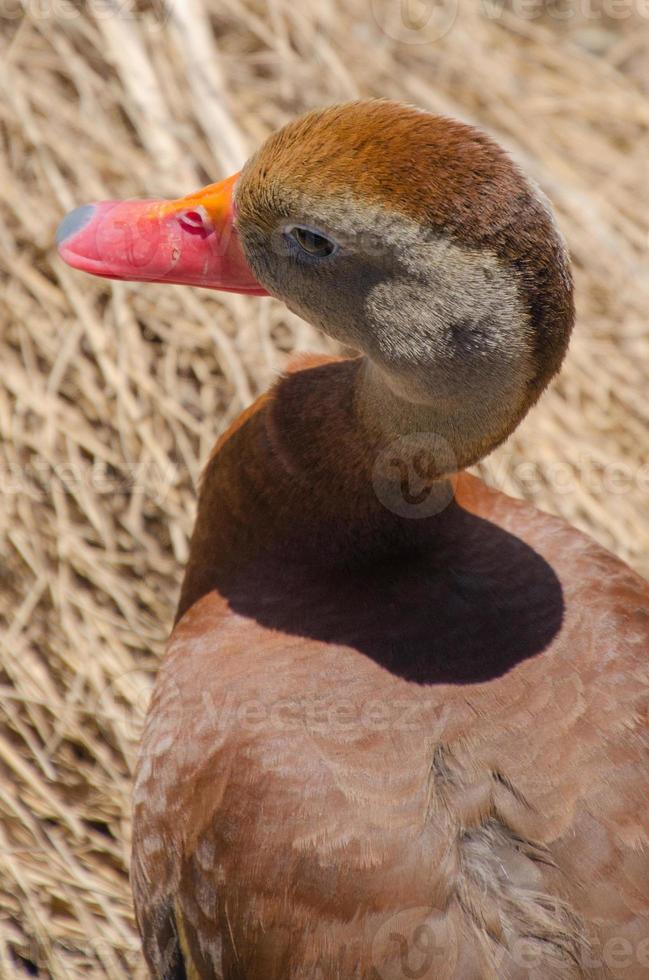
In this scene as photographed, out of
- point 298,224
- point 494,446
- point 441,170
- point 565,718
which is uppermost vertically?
point 441,170

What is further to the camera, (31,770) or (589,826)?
(31,770)

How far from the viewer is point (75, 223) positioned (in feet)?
5.99

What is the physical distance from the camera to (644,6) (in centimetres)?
394

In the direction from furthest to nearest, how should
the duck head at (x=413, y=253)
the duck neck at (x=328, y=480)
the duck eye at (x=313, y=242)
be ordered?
the duck neck at (x=328, y=480), the duck eye at (x=313, y=242), the duck head at (x=413, y=253)

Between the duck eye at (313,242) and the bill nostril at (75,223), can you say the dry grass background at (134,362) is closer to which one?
the bill nostril at (75,223)

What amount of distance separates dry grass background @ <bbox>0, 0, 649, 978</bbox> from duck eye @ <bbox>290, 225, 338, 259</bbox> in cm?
106

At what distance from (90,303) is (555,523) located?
4.20 feet

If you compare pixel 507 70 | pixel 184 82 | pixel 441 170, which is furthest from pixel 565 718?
pixel 507 70

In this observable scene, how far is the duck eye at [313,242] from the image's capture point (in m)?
1.56

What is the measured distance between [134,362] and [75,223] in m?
0.83

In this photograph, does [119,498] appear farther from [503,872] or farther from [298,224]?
[503,872]

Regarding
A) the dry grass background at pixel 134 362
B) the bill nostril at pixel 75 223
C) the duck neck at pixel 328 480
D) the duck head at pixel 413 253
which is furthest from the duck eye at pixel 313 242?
the dry grass background at pixel 134 362

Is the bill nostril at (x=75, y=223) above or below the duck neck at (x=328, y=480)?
above

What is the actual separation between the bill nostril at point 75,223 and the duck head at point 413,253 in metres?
0.20
